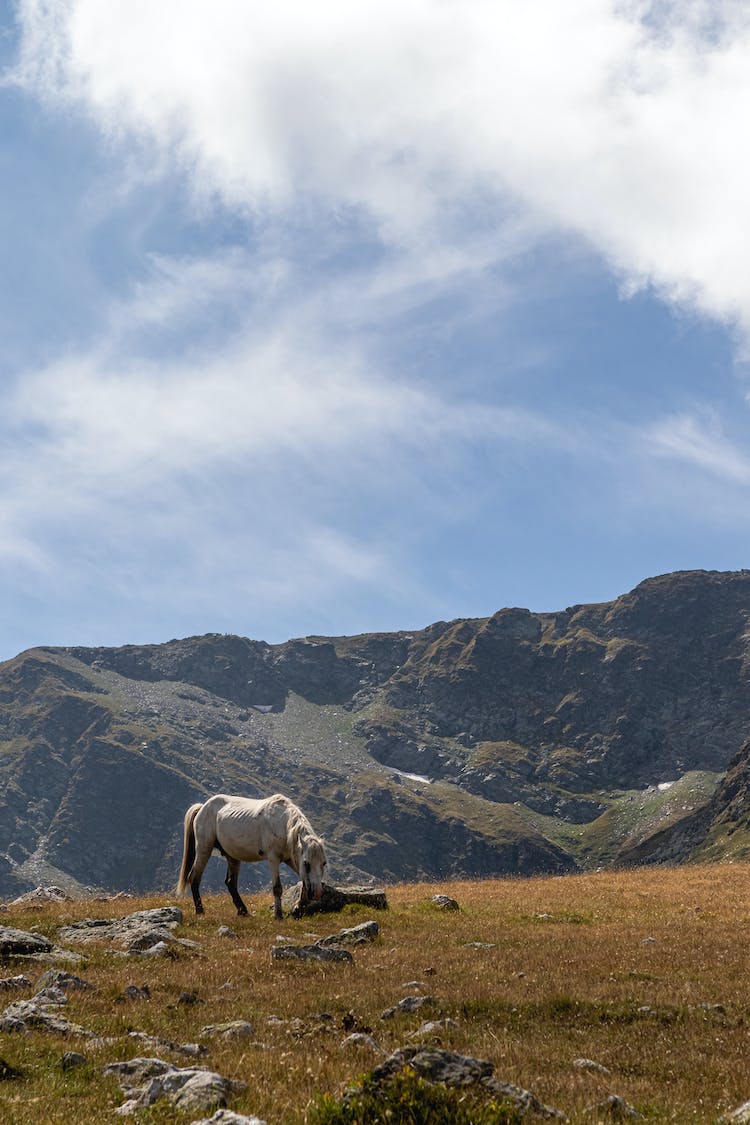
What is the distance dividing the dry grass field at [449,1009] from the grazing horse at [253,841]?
5.48 ft

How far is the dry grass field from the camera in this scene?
33.1ft

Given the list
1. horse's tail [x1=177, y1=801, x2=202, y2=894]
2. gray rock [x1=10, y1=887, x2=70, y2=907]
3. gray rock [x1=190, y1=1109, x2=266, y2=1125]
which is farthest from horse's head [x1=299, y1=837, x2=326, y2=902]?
gray rock [x1=190, y1=1109, x2=266, y2=1125]

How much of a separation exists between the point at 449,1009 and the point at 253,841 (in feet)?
51.2

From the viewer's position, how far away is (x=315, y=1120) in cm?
Answer: 841

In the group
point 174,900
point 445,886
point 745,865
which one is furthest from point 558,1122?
point 745,865

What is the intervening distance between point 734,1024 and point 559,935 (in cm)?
939

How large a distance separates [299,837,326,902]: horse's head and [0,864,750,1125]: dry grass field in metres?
1.28

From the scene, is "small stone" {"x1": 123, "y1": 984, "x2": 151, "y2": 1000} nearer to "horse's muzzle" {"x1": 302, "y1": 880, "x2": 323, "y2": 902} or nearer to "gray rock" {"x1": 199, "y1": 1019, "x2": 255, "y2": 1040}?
"gray rock" {"x1": 199, "y1": 1019, "x2": 255, "y2": 1040}

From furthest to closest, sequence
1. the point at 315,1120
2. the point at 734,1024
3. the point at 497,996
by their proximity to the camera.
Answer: the point at 497,996 → the point at 734,1024 → the point at 315,1120

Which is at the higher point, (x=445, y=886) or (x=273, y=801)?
(x=273, y=801)

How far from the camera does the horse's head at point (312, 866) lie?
87.4 feet

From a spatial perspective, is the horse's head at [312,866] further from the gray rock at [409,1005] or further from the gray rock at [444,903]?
the gray rock at [409,1005]

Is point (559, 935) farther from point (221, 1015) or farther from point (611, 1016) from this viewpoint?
point (221, 1015)

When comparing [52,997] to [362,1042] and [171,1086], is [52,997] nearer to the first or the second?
[362,1042]
